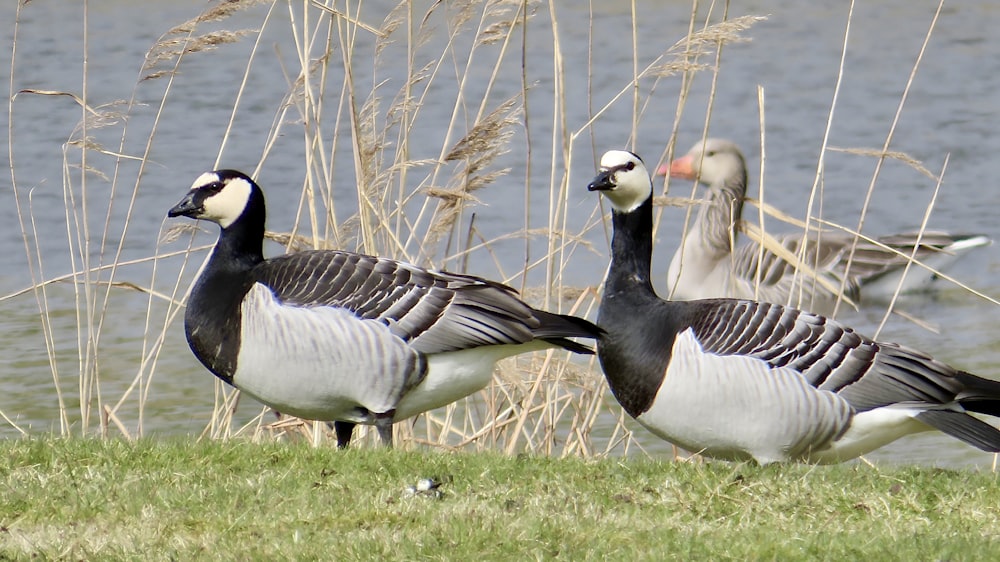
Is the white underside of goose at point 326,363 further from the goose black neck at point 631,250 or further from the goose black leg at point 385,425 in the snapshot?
the goose black neck at point 631,250

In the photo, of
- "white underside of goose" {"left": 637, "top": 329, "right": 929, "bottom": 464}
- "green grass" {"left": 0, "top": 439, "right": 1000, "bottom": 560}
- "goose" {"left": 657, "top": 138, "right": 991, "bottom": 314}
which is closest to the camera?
"green grass" {"left": 0, "top": 439, "right": 1000, "bottom": 560}

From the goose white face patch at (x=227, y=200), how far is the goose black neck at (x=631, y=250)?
1.71 metres

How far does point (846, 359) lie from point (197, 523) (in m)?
2.88

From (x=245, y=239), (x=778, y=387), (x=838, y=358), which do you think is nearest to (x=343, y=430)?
(x=245, y=239)

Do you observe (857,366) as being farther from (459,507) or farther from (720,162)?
(720,162)

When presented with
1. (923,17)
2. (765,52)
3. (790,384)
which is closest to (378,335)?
(790,384)

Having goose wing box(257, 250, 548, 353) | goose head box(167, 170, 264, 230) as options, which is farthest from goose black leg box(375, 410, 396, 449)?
goose head box(167, 170, 264, 230)

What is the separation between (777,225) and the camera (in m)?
13.8

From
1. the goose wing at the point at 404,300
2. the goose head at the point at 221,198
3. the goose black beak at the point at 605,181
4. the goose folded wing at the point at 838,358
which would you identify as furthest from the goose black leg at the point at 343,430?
the goose folded wing at the point at 838,358

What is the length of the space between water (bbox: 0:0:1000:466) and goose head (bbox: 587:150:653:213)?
229cm

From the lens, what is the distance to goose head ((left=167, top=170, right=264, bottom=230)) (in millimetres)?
6723

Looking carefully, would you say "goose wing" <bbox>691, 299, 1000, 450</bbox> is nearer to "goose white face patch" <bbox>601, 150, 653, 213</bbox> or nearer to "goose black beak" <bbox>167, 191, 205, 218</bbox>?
"goose white face patch" <bbox>601, 150, 653, 213</bbox>

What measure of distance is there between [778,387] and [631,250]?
3.50ft

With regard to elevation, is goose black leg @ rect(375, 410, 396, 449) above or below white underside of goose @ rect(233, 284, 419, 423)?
below
